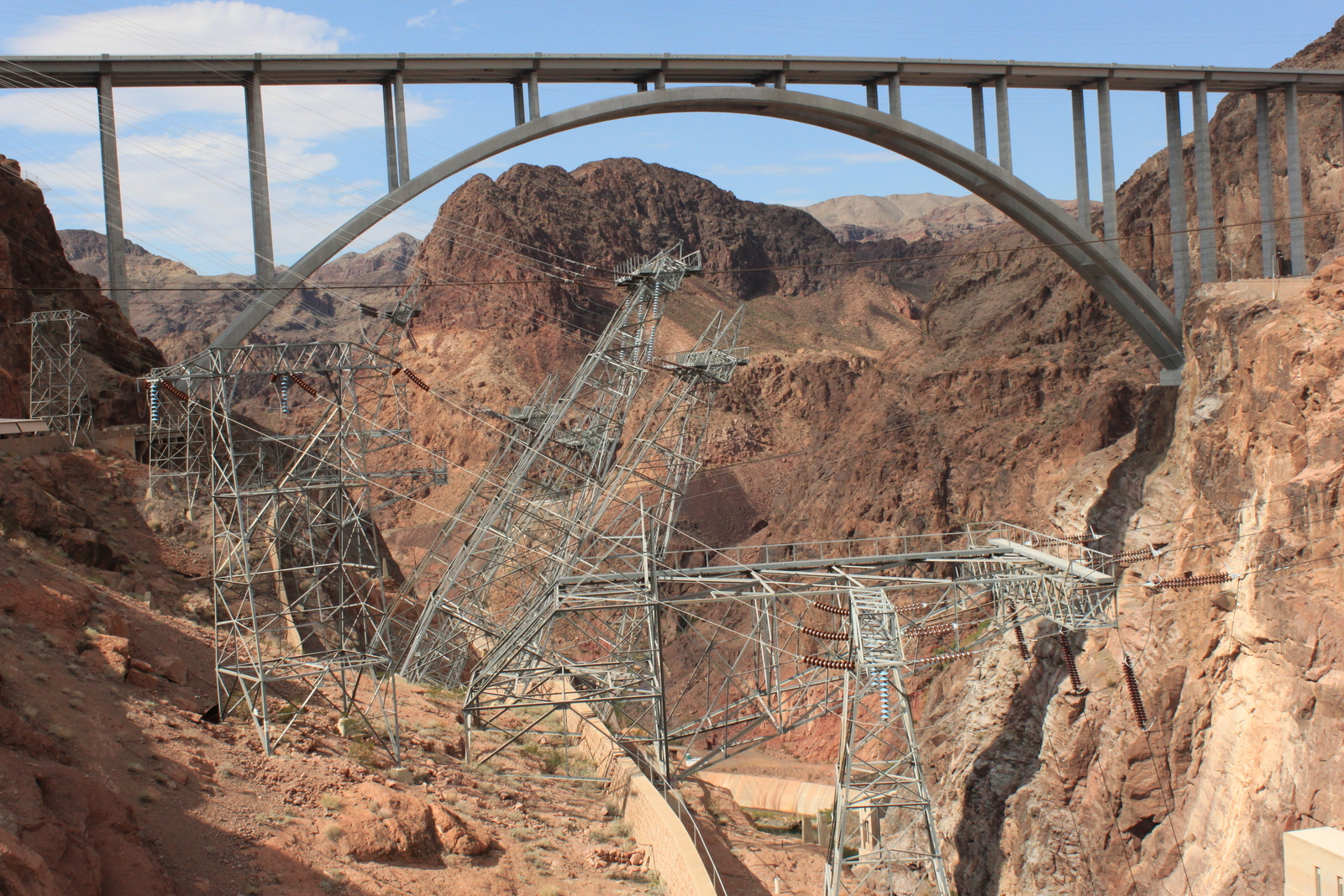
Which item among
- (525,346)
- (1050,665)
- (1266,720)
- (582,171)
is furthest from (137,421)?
(582,171)

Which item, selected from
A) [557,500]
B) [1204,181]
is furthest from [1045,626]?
[557,500]

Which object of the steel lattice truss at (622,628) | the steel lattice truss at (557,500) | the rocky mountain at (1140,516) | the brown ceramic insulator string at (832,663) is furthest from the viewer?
the steel lattice truss at (557,500)

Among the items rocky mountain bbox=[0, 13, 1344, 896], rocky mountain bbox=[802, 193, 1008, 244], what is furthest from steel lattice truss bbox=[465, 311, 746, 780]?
rocky mountain bbox=[802, 193, 1008, 244]

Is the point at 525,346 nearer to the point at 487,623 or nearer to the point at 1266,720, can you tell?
the point at 487,623

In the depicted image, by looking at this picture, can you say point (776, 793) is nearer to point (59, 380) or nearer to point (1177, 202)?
point (1177, 202)

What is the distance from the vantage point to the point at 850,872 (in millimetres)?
23578

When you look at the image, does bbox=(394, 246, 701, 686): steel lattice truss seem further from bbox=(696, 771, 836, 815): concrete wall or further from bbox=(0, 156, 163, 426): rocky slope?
bbox=(696, 771, 836, 815): concrete wall

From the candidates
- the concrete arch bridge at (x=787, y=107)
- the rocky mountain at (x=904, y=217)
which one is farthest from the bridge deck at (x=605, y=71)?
the rocky mountain at (x=904, y=217)

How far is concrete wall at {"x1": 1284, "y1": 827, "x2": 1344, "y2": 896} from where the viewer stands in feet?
48.7

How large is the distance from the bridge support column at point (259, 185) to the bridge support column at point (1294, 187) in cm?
2096

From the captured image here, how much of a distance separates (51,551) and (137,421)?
897 cm

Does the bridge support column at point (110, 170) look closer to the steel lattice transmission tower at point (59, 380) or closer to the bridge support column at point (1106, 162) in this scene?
the steel lattice transmission tower at point (59, 380)

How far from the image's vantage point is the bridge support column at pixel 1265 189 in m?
24.9

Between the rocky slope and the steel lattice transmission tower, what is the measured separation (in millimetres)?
403
